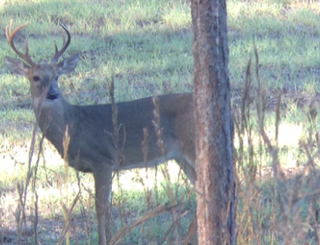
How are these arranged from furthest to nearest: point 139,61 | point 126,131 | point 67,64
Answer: point 139,61 → point 67,64 → point 126,131

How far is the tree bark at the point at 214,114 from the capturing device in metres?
3.03

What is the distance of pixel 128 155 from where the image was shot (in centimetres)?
612

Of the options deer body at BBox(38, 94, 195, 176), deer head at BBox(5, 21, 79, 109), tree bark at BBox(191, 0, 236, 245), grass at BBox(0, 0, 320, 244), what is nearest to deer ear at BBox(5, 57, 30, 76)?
deer head at BBox(5, 21, 79, 109)

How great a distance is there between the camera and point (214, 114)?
9.93 feet

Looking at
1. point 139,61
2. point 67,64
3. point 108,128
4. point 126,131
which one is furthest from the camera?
point 139,61

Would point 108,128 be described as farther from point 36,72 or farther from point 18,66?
point 18,66

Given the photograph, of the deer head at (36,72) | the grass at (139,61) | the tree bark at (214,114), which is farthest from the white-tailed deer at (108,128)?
the tree bark at (214,114)

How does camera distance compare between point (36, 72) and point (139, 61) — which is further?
point (139, 61)

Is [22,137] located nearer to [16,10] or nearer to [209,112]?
[209,112]

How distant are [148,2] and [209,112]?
10.8 metres

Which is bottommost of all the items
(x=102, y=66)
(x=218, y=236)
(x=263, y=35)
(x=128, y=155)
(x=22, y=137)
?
(x=218, y=236)

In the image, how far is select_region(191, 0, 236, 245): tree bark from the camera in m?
3.03

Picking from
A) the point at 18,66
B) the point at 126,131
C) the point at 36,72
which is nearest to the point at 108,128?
the point at 126,131

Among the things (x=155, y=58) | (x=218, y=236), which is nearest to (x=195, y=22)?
(x=218, y=236)
